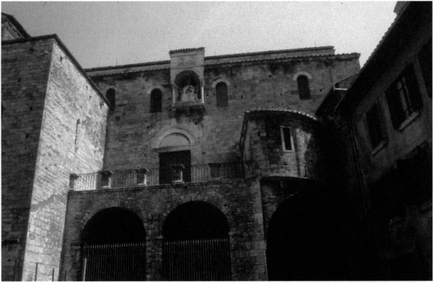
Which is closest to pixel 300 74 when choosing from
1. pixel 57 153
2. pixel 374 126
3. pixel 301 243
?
pixel 374 126

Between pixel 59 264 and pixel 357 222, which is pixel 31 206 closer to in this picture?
pixel 59 264

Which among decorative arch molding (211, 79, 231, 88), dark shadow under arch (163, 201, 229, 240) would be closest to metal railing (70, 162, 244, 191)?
dark shadow under arch (163, 201, 229, 240)

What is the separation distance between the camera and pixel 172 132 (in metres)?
19.6

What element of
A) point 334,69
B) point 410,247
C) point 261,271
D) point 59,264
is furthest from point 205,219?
point 334,69

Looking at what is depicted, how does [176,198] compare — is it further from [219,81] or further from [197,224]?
[219,81]

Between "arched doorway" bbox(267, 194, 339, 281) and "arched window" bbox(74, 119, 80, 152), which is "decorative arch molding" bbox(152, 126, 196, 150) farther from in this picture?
"arched doorway" bbox(267, 194, 339, 281)

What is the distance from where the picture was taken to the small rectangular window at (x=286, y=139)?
48.2ft

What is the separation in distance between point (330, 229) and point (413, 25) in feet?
25.4

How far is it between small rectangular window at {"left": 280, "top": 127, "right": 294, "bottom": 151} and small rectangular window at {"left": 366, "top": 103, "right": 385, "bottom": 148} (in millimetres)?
2829

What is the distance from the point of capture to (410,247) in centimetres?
1065

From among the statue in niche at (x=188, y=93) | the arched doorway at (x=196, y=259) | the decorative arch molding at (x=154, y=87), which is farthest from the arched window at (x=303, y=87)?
the arched doorway at (x=196, y=259)

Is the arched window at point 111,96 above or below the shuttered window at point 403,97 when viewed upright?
above

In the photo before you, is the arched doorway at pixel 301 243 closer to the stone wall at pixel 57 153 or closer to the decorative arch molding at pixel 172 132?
the decorative arch molding at pixel 172 132

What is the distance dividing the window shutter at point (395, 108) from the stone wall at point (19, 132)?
11.3 meters
